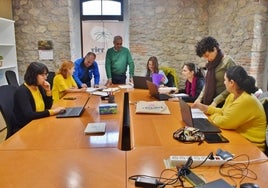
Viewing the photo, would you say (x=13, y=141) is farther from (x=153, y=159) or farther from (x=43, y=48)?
(x=43, y=48)

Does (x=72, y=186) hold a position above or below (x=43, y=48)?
below

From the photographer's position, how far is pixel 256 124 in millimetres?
1903

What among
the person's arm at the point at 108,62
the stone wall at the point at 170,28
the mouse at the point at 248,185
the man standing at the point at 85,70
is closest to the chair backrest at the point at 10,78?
the man standing at the point at 85,70

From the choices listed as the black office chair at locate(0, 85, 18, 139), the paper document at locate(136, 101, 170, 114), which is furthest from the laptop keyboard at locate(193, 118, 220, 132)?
the black office chair at locate(0, 85, 18, 139)

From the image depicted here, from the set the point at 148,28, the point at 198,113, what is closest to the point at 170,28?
the point at 148,28

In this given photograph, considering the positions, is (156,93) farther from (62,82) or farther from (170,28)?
(170,28)

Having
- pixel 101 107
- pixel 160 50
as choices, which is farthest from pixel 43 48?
pixel 101 107

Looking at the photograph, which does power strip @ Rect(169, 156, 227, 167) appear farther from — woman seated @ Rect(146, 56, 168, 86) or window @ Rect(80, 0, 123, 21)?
window @ Rect(80, 0, 123, 21)

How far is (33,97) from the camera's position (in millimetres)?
2432

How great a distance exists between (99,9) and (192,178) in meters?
5.21

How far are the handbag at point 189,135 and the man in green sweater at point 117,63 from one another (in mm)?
2791

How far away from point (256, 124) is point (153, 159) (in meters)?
0.95

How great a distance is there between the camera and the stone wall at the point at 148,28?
187 inches

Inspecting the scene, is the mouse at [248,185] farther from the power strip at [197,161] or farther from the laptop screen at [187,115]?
the laptop screen at [187,115]
